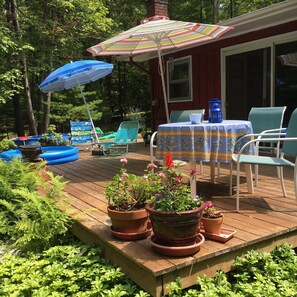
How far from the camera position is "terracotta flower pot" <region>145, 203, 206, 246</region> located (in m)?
1.87

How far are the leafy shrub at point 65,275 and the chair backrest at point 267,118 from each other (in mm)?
2503

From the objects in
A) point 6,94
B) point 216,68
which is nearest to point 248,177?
point 216,68

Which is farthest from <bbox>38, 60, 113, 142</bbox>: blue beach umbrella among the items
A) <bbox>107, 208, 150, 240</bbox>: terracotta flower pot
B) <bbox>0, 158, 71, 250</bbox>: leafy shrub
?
<bbox>107, 208, 150, 240</bbox>: terracotta flower pot

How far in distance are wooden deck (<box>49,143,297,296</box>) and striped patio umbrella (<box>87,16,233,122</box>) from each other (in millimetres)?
1634

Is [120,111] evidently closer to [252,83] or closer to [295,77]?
[252,83]

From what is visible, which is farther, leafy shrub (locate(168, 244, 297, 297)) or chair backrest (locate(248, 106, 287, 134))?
chair backrest (locate(248, 106, 287, 134))

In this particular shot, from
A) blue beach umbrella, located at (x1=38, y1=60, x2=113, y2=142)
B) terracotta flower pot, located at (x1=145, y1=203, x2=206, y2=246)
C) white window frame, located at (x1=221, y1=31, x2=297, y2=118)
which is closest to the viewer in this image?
terracotta flower pot, located at (x1=145, y1=203, x2=206, y2=246)

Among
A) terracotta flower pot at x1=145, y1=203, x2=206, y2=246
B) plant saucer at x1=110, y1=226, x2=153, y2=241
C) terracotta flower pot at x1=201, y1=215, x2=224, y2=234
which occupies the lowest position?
plant saucer at x1=110, y1=226, x2=153, y2=241

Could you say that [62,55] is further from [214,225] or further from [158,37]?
[214,225]

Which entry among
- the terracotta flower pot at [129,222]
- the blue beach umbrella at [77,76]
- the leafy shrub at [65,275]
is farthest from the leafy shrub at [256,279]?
the blue beach umbrella at [77,76]

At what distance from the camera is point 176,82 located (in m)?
7.96

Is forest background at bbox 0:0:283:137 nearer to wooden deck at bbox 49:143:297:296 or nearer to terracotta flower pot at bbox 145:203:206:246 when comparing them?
wooden deck at bbox 49:143:297:296

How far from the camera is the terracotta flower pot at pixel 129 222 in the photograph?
2.14 meters

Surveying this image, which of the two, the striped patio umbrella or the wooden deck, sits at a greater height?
the striped patio umbrella
